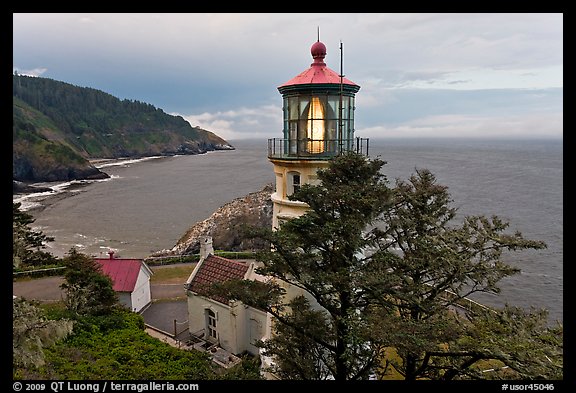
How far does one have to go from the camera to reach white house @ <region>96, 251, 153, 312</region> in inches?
617

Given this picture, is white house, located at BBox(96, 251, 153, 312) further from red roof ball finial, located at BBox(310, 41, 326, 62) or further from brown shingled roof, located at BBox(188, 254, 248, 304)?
red roof ball finial, located at BBox(310, 41, 326, 62)

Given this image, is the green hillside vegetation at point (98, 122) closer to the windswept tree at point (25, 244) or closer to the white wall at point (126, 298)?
the windswept tree at point (25, 244)

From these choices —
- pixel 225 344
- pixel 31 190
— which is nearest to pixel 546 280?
pixel 225 344

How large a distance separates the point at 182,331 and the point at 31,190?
60808 millimetres

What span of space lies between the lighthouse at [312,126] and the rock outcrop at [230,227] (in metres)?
17.7

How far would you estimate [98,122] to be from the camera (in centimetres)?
15350

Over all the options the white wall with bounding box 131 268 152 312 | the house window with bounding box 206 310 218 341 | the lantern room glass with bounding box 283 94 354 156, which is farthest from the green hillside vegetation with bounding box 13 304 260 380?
the lantern room glass with bounding box 283 94 354 156

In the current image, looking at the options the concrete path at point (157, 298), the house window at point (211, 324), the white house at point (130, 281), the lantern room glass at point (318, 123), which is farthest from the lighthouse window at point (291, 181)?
the white house at point (130, 281)

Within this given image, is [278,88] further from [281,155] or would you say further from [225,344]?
[225,344]

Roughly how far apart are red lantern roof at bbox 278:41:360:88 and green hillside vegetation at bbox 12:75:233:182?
94.6 meters

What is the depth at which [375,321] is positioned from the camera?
16.5 feet

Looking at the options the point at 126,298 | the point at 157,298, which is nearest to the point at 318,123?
the point at 126,298

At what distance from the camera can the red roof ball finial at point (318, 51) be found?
878 cm

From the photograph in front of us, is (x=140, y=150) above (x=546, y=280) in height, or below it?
above
